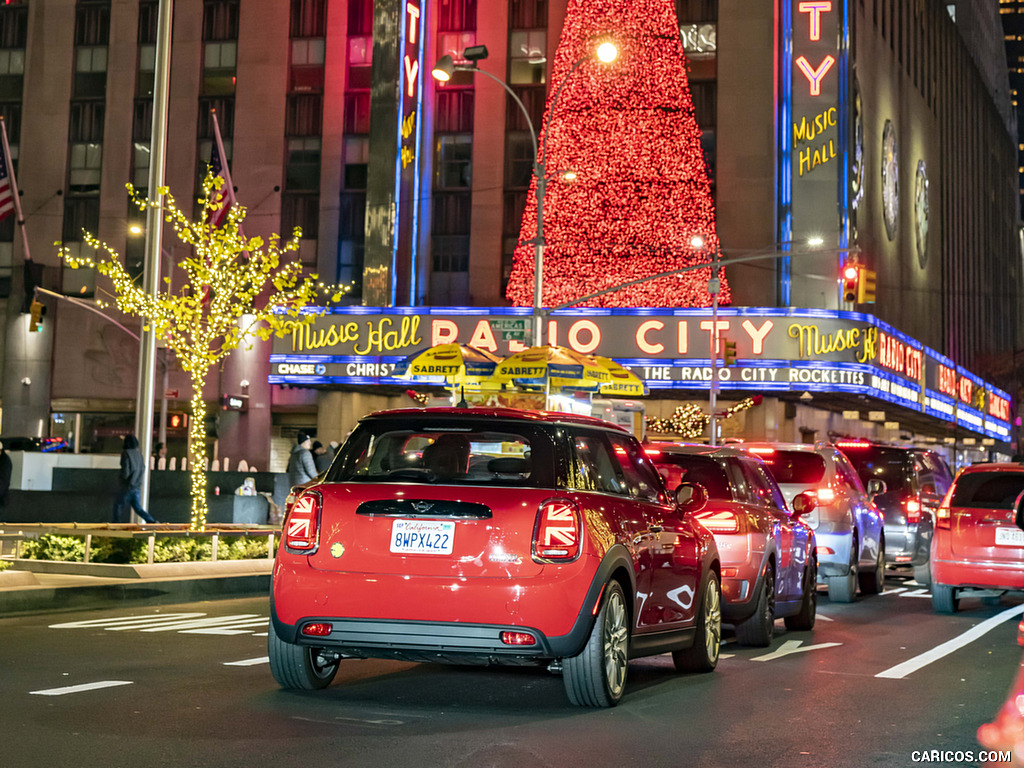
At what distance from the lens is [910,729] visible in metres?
7.80

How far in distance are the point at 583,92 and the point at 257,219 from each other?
52.4 feet

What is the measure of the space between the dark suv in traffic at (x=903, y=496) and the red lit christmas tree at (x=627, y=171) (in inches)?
979

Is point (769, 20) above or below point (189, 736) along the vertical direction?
above

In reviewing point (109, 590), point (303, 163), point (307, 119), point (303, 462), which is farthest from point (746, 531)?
point (307, 119)

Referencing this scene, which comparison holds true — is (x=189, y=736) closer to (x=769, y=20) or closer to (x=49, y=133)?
(x=769, y=20)

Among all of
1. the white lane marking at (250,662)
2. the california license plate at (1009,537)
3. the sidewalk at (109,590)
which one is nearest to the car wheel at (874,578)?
the california license plate at (1009,537)

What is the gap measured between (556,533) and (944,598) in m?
9.71

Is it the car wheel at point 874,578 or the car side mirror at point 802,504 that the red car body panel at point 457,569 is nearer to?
the car side mirror at point 802,504

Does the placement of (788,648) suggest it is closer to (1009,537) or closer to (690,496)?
(690,496)

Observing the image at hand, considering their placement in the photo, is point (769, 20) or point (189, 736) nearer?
point (189, 736)

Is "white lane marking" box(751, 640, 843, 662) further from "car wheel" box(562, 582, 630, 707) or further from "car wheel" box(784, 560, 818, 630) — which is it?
"car wheel" box(562, 582, 630, 707)

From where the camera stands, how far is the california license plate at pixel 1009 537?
50.4 feet

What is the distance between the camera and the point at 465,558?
7832mm

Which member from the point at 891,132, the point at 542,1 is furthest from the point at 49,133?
the point at 891,132
